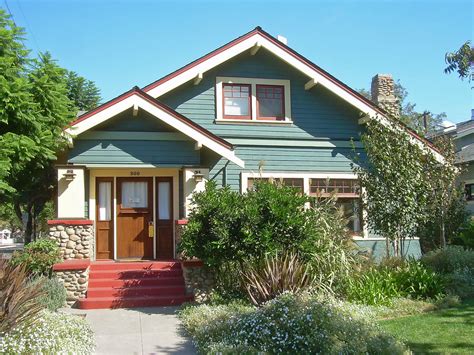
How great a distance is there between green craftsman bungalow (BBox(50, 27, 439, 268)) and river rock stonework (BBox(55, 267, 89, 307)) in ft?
3.61

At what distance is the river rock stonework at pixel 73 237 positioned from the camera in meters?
11.4

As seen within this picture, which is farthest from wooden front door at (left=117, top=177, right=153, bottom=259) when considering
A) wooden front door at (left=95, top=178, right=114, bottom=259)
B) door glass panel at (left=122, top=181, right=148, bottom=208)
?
wooden front door at (left=95, top=178, right=114, bottom=259)

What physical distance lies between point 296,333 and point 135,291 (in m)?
5.18

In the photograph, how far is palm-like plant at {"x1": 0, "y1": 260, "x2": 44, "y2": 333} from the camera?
6273mm

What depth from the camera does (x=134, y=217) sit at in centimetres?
1298

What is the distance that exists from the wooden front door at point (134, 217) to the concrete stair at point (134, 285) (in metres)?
1.13

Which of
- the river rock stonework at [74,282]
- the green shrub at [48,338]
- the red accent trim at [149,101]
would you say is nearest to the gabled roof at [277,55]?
the red accent trim at [149,101]

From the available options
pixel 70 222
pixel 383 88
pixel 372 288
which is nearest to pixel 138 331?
pixel 70 222

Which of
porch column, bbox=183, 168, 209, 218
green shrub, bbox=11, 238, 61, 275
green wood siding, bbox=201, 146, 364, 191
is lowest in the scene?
green shrub, bbox=11, 238, 61, 275

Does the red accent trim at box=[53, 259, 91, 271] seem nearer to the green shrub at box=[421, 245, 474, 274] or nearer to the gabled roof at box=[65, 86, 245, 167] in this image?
the gabled roof at box=[65, 86, 245, 167]

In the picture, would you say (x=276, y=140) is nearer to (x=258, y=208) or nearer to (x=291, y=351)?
(x=258, y=208)

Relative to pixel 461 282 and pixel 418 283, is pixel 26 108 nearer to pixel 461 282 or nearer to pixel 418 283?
pixel 418 283

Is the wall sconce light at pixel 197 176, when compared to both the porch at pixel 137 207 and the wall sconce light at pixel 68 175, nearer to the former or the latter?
the porch at pixel 137 207

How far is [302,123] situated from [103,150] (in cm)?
578
